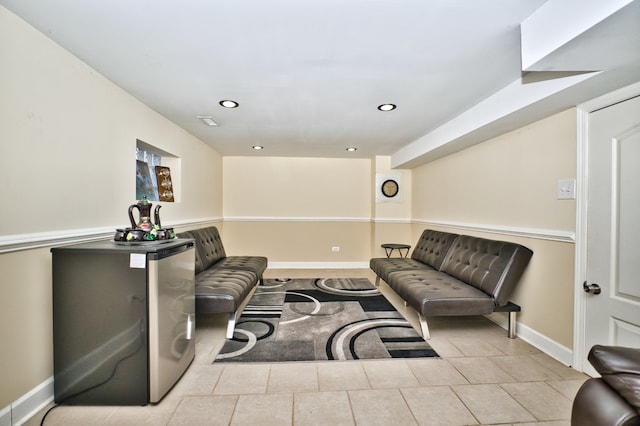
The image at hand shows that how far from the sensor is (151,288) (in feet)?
5.24

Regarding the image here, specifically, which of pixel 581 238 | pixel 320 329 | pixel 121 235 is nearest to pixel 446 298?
pixel 581 238

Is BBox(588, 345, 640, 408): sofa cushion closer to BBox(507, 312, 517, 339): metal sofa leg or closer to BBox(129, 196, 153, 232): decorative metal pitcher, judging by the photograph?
BBox(507, 312, 517, 339): metal sofa leg

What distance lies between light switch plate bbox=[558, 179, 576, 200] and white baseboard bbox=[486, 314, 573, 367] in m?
1.13

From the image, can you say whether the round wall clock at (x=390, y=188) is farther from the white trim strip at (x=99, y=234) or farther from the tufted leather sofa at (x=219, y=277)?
the tufted leather sofa at (x=219, y=277)

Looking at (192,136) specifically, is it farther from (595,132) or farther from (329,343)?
(595,132)

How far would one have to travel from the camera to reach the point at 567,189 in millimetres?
2121

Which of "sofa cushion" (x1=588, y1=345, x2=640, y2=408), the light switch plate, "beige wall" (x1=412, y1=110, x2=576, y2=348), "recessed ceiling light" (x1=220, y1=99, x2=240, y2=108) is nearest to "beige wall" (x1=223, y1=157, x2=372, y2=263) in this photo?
"beige wall" (x1=412, y1=110, x2=576, y2=348)

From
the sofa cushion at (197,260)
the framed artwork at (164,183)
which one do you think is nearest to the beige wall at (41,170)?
the sofa cushion at (197,260)

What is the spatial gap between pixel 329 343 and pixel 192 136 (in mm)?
3102

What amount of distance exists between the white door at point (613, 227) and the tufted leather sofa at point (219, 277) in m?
2.67

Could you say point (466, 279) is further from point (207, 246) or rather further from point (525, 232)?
point (207, 246)

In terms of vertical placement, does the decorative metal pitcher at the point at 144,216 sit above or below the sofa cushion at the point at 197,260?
above

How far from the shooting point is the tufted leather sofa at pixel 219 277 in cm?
241


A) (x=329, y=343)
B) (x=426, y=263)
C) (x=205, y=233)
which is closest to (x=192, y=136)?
(x=205, y=233)
